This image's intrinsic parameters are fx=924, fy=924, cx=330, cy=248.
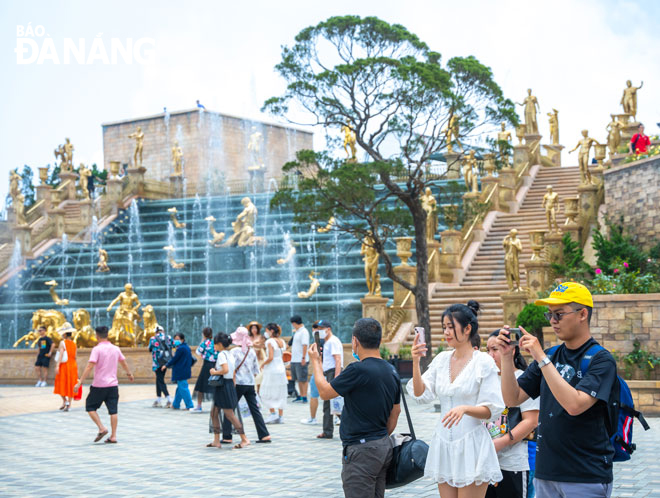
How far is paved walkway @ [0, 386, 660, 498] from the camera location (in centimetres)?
939

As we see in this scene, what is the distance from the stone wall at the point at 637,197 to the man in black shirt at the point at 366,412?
823 inches

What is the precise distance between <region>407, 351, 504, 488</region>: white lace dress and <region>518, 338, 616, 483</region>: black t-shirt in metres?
0.81

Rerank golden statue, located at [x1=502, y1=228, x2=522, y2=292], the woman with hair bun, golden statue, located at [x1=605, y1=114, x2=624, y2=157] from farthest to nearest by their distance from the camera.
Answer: golden statue, located at [x1=605, y1=114, x2=624, y2=157] < golden statue, located at [x1=502, y1=228, x2=522, y2=292] < the woman with hair bun

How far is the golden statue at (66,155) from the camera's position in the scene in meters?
46.6

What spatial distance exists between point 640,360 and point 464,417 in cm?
1112

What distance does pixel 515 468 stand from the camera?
5961 millimetres

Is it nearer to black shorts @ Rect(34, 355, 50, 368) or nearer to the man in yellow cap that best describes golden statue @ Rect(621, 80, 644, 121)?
black shorts @ Rect(34, 355, 50, 368)

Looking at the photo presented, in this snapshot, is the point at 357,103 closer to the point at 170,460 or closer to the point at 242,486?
the point at 170,460

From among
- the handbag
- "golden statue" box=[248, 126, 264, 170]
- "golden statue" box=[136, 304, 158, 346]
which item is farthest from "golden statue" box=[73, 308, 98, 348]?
"golden statue" box=[248, 126, 264, 170]

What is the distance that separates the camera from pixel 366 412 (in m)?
6.12

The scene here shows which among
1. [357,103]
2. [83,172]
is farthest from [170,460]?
[83,172]

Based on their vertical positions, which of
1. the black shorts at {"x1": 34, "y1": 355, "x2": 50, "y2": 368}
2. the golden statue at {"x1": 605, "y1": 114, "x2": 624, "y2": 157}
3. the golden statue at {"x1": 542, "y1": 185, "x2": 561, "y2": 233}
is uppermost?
the golden statue at {"x1": 605, "y1": 114, "x2": 624, "y2": 157}

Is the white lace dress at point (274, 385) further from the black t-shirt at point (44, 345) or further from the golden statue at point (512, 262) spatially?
the black t-shirt at point (44, 345)

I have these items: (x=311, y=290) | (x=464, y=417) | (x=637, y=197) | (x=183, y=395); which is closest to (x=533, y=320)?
(x=183, y=395)
